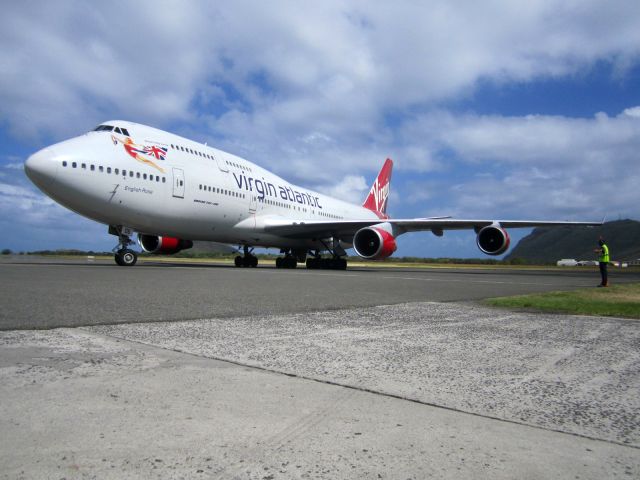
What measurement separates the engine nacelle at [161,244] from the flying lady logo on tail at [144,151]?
16.3 feet

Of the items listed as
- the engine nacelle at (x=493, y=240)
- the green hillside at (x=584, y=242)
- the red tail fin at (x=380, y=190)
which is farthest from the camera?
the green hillside at (x=584, y=242)

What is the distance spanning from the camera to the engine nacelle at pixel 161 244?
2000 cm

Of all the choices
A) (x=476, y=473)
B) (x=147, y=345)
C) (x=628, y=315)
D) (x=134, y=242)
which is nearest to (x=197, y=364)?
(x=147, y=345)

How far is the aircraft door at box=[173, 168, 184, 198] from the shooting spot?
16.0 meters

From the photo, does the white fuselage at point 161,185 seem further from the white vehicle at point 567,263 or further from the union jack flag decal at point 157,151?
the white vehicle at point 567,263

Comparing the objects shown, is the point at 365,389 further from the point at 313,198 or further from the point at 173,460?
the point at 313,198

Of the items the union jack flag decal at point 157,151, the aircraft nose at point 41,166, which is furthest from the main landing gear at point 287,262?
the aircraft nose at point 41,166

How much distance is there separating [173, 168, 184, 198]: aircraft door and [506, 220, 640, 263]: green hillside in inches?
5303

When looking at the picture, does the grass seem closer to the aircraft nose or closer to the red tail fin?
the aircraft nose

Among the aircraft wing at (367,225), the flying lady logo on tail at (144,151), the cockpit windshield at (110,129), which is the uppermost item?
the cockpit windshield at (110,129)

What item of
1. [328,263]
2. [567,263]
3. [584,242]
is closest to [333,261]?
[328,263]

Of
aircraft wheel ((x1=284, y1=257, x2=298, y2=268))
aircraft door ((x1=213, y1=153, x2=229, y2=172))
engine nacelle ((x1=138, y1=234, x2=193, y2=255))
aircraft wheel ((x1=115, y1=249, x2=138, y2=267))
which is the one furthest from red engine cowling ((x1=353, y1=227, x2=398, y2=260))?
aircraft wheel ((x1=115, y1=249, x2=138, y2=267))

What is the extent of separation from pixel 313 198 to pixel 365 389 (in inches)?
907

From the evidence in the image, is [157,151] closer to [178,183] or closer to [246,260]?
[178,183]
